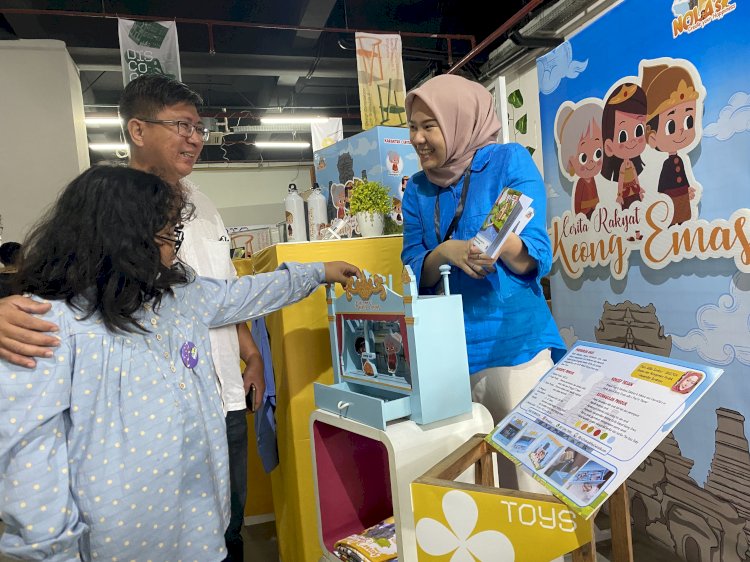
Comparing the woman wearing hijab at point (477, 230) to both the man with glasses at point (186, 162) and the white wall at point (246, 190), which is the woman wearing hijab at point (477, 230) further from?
the white wall at point (246, 190)

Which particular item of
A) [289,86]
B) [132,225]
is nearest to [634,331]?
[132,225]

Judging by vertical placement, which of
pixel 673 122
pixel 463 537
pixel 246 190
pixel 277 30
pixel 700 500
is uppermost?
pixel 277 30

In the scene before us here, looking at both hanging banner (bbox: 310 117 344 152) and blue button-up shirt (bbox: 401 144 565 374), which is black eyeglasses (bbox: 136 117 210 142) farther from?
hanging banner (bbox: 310 117 344 152)

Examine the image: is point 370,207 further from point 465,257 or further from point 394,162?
point 465,257

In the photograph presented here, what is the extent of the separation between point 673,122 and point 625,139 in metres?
0.24

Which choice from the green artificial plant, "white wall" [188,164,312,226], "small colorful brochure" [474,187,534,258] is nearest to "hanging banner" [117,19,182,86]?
the green artificial plant

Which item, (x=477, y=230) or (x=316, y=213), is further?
(x=316, y=213)

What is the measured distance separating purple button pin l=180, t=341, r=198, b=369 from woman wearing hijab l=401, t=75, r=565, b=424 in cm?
65

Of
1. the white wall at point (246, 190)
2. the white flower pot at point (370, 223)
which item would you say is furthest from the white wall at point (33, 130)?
the white wall at point (246, 190)

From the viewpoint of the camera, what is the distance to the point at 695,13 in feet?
6.05

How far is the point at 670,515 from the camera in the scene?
2186 millimetres

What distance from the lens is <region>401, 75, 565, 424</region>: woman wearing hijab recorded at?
4.76 ft

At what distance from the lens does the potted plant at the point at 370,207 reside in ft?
7.45

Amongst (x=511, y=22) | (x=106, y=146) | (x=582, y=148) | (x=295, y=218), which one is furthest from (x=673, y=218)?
(x=106, y=146)
